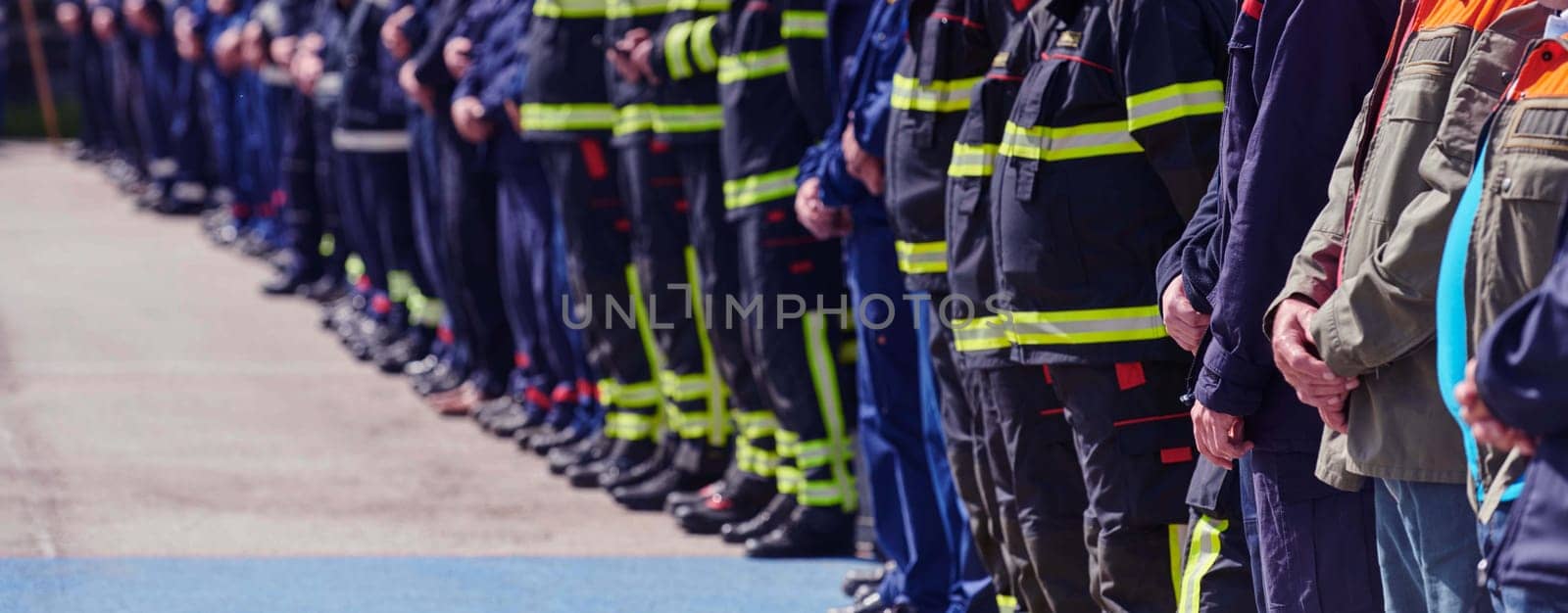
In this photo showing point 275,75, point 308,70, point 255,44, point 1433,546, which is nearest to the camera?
point 1433,546

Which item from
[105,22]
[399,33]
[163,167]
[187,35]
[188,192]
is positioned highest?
[399,33]

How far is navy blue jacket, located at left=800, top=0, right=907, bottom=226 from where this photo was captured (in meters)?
5.30

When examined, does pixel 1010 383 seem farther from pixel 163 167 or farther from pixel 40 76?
pixel 40 76

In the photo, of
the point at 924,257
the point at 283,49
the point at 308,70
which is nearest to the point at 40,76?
the point at 283,49

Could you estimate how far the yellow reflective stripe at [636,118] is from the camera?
23.0 ft

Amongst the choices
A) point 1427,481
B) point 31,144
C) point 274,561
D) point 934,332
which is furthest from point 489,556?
point 31,144

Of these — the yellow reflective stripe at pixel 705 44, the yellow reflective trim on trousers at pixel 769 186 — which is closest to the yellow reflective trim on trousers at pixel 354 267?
the yellow reflective stripe at pixel 705 44

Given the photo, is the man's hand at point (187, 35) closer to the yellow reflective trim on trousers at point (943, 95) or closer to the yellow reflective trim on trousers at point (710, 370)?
the yellow reflective trim on trousers at point (710, 370)

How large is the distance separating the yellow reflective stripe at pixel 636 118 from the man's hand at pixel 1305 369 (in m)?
4.05

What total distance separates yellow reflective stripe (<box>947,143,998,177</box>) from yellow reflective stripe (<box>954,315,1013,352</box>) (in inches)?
12.3

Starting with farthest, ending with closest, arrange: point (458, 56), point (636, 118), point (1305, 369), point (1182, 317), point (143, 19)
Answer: point (143, 19)
point (458, 56)
point (636, 118)
point (1182, 317)
point (1305, 369)

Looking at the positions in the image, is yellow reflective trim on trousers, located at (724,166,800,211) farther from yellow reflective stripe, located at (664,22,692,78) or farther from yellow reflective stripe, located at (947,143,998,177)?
yellow reflective stripe, located at (947,143,998,177)

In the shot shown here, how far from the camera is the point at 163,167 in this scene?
16156 millimetres

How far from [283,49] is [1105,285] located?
8391 millimetres
